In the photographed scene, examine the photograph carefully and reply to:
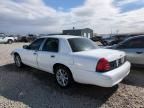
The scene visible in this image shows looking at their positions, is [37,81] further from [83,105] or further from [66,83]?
[83,105]

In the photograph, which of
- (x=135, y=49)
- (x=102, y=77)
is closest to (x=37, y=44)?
(x=102, y=77)

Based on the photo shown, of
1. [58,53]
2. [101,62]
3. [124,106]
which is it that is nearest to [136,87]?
[124,106]

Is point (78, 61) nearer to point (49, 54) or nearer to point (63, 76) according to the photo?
point (63, 76)

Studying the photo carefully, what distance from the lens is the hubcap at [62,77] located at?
5037mm

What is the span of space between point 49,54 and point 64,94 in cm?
140

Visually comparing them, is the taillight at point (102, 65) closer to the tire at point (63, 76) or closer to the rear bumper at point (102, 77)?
the rear bumper at point (102, 77)

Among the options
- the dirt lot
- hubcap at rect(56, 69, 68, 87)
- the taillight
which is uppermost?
the taillight

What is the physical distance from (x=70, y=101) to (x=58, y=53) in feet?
4.94

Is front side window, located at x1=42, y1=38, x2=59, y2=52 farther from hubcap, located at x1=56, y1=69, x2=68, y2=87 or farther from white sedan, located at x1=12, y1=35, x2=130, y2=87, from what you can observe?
hubcap, located at x1=56, y1=69, x2=68, y2=87

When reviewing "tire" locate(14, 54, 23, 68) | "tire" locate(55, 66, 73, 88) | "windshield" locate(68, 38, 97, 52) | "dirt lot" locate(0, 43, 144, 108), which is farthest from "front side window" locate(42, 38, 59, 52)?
"tire" locate(14, 54, 23, 68)

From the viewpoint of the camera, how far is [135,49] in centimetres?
668

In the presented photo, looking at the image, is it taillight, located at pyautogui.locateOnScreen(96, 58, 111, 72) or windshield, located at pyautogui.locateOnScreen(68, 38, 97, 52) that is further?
windshield, located at pyautogui.locateOnScreen(68, 38, 97, 52)

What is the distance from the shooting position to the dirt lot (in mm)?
4133

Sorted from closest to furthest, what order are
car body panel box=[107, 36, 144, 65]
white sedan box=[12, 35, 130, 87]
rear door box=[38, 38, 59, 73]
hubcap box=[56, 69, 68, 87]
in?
white sedan box=[12, 35, 130, 87], hubcap box=[56, 69, 68, 87], rear door box=[38, 38, 59, 73], car body panel box=[107, 36, 144, 65]
